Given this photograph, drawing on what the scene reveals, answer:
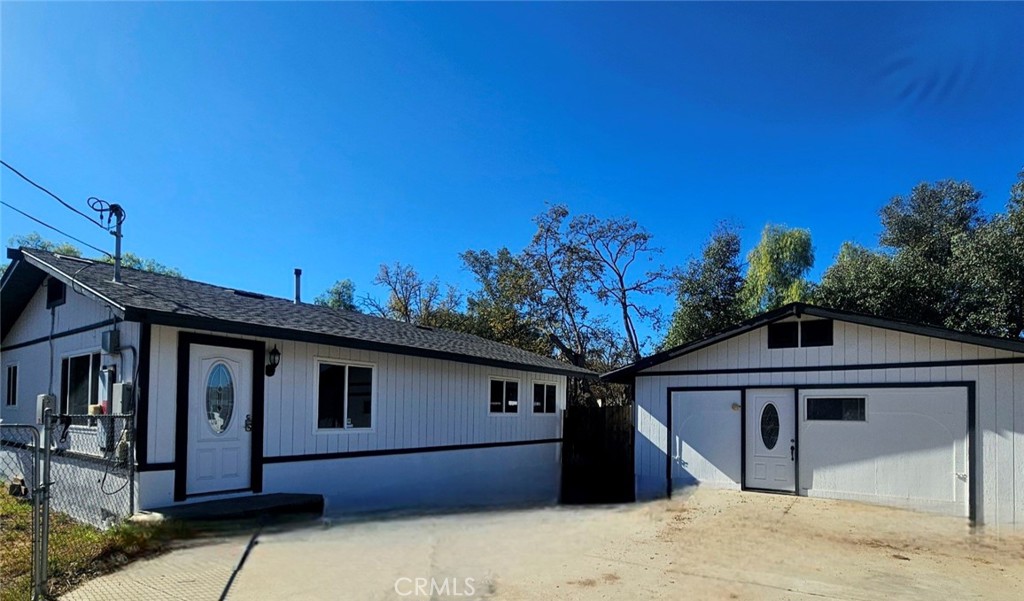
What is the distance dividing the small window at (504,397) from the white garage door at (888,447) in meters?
5.81

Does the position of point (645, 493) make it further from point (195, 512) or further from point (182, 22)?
point (182, 22)

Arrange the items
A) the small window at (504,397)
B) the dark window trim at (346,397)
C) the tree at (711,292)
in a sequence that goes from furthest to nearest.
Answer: the tree at (711,292) → the small window at (504,397) → the dark window trim at (346,397)

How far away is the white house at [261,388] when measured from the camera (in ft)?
24.4

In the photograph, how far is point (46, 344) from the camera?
10.2m

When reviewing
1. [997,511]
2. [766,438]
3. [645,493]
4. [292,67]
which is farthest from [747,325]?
[292,67]

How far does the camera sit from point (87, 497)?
26.5ft

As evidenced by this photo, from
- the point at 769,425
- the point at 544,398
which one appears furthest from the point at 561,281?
the point at 769,425

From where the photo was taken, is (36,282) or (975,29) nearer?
(975,29)

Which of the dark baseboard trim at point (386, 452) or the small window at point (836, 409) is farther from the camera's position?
the small window at point (836, 409)

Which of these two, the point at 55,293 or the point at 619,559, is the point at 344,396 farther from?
the point at 619,559

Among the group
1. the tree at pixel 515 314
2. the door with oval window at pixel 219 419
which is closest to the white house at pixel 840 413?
the door with oval window at pixel 219 419

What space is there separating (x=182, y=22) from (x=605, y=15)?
19.9ft

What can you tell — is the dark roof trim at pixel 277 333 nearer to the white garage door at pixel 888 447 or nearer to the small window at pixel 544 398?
the small window at pixel 544 398

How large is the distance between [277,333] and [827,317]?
28.0 ft
